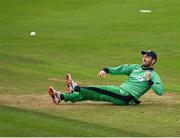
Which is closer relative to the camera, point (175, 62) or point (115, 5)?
point (175, 62)

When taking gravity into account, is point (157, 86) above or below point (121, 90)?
above

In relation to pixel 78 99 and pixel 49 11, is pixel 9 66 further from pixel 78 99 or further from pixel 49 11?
pixel 49 11

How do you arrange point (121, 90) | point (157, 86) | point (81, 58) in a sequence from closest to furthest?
1. point (157, 86)
2. point (121, 90)
3. point (81, 58)

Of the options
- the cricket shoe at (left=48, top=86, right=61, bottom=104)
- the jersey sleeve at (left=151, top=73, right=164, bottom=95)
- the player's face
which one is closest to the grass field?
the cricket shoe at (left=48, top=86, right=61, bottom=104)

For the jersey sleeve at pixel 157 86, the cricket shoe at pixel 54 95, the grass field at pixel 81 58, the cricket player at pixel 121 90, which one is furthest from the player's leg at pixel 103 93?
the jersey sleeve at pixel 157 86

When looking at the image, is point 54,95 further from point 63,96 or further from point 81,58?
point 81,58

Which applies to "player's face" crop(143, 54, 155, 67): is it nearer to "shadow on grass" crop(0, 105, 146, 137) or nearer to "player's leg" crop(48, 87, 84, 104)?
"player's leg" crop(48, 87, 84, 104)

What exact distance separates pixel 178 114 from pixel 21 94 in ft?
11.8

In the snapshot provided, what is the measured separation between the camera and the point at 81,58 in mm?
23750

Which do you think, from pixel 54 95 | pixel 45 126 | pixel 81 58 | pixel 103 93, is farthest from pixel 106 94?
pixel 81 58

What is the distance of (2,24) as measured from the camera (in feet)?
119

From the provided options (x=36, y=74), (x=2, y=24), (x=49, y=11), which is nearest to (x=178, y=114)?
(x=36, y=74)

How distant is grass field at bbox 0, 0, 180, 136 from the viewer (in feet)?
36.6

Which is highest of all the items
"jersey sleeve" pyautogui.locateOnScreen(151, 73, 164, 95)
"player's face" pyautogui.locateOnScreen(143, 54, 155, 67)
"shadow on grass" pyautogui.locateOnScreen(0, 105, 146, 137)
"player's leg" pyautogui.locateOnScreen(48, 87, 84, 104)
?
"player's face" pyautogui.locateOnScreen(143, 54, 155, 67)
